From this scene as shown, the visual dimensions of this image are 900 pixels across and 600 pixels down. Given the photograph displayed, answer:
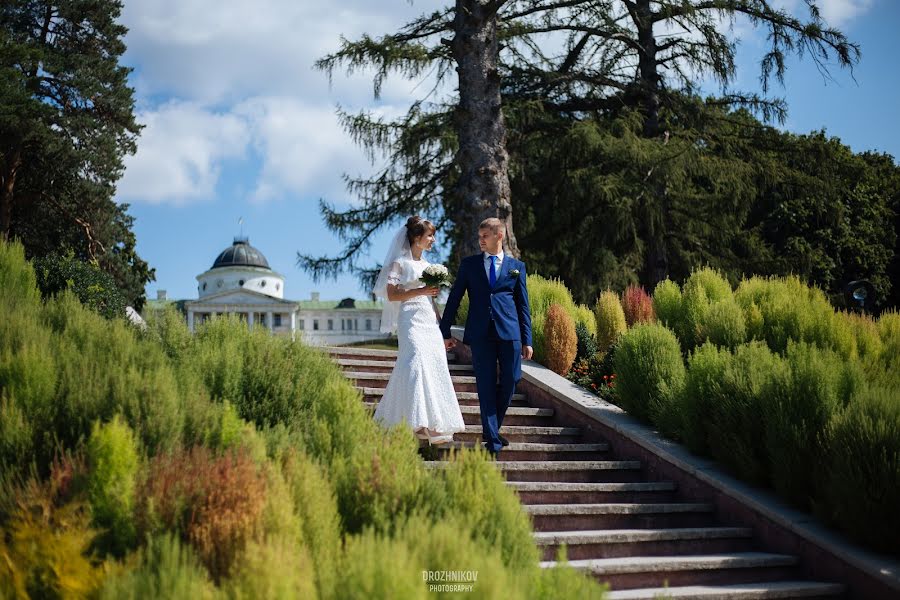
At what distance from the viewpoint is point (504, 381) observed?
21.7 ft

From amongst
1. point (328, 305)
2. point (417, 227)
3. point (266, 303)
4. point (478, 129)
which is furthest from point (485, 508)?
point (328, 305)

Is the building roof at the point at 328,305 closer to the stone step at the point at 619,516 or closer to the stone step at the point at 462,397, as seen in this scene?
the stone step at the point at 462,397

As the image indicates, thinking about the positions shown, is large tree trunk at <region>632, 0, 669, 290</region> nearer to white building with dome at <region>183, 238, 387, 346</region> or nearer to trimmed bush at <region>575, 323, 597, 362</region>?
trimmed bush at <region>575, 323, 597, 362</region>

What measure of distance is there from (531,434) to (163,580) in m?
4.93

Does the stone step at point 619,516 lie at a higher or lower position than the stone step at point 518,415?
lower

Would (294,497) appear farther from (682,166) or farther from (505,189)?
(682,166)

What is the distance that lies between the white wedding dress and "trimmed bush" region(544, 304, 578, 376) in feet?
10.2

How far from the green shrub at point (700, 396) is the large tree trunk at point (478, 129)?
21.4ft

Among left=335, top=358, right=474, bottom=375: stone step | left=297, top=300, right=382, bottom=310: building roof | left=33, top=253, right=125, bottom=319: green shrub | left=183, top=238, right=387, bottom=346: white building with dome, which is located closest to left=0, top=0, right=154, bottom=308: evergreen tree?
left=33, top=253, right=125, bottom=319: green shrub

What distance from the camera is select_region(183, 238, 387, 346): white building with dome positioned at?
8425cm

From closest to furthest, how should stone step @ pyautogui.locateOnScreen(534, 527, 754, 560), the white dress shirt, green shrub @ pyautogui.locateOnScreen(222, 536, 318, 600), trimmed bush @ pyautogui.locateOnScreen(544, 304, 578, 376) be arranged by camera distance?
green shrub @ pyautogui.locateOnScreen(222, 536, 318, 600)
stone step @ pyautogui.locateOnScreen(534, 527, 754, 560)
the white dress shirt
trimmed bush @ pyautogui.locateOnScreen(544, 304, 578, 376)

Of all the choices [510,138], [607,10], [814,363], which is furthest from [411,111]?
[814,363]

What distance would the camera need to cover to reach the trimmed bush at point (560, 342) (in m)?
9.66

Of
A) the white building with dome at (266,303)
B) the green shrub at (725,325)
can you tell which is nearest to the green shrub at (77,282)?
the green shrub at (725,325)
